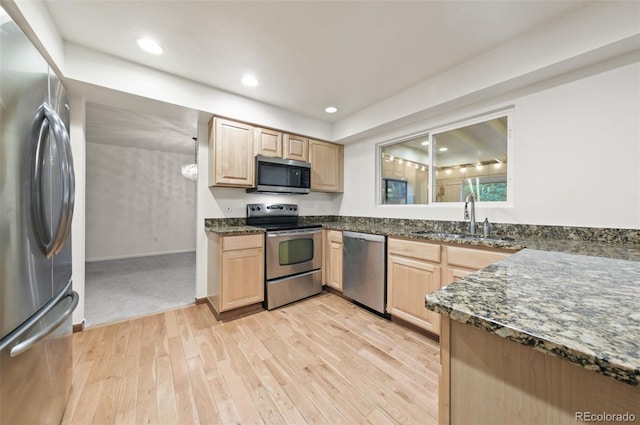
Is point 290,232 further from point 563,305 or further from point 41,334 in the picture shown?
point 563,305

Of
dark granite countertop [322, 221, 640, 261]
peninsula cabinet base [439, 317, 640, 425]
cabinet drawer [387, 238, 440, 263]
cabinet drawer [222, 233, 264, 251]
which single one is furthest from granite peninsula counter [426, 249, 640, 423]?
cabinet drawer [222, 233, 264, 251]

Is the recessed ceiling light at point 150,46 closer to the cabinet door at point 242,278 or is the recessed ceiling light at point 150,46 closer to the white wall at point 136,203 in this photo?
the cabinet door at point 242,278

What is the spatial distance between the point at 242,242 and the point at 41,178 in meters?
1.61

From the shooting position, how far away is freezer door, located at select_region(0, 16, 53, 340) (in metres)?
0.80

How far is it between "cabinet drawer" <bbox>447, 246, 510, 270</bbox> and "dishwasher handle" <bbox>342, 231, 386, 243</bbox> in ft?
2.17

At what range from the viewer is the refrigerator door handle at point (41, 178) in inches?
37.4

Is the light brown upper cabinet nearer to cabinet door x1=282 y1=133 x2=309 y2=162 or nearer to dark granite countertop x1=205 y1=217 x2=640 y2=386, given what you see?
cabinet door x1=282 y1=133 x2=309 y2=162

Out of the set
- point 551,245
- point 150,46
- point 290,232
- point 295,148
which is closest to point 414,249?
point 551,245

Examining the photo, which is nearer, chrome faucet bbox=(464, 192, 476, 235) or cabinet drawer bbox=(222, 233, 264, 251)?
chrome faucet bbox=(464, 192, 476, 235)

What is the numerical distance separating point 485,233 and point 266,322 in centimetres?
222

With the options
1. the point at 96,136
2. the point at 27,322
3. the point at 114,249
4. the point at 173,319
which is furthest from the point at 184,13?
the point at 114,249

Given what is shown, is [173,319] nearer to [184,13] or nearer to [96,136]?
[184,13]

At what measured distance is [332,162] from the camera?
11.9 ft

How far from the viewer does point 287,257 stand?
9.14 feet
